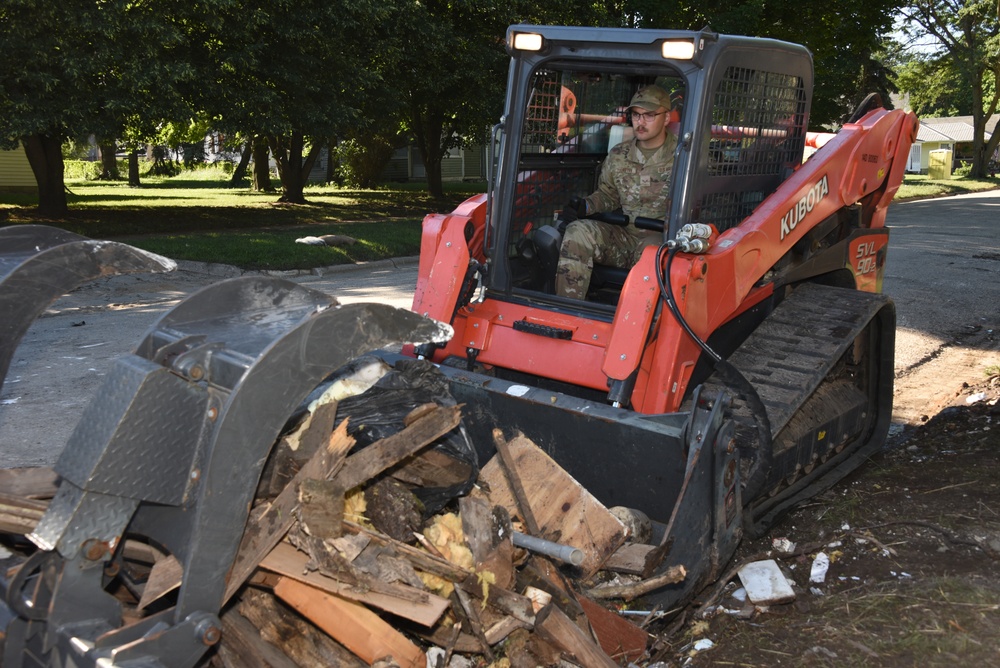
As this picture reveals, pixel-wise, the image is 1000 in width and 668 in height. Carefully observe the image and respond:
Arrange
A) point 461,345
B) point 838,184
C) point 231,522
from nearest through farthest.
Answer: point 231,522 < point 461,345 < point 838,184

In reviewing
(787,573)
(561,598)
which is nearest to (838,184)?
(787,573)

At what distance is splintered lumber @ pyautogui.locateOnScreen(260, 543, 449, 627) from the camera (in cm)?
305

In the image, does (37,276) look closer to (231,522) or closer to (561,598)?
(231,522)

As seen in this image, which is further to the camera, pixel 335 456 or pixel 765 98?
pixel 765 98

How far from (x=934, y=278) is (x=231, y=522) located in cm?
1179

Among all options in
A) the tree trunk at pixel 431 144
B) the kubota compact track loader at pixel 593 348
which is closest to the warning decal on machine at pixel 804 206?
the kubota compact track loader at pixel 593 348

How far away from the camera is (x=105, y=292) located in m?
11.1

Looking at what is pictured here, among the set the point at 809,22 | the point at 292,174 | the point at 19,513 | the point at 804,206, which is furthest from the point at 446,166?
the point at 19,513

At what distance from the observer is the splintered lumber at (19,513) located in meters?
3.04

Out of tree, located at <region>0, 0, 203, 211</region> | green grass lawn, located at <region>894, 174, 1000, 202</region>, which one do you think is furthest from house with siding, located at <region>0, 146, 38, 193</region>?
green grass lawn, located at <region>894, 174, 1000, 202</region>

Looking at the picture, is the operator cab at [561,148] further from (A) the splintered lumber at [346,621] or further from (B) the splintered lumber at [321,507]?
(A) the splintered lumber at [346,621]

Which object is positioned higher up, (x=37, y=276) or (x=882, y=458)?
(x=37, y=276)

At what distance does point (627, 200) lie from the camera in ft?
17.2

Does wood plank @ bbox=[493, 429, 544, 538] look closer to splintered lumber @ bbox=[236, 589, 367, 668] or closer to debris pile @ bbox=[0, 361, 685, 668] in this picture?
debris pile @ bbox=[0, 361, 685, 668]
